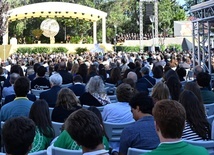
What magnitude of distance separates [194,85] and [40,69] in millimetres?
4013

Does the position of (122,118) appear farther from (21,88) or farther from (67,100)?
(21,88)

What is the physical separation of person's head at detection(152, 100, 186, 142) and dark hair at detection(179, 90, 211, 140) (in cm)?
146

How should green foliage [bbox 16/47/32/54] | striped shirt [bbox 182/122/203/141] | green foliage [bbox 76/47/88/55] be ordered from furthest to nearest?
green foliage [bbox 76/47/88/55] → green foliage [bbox 16/47/32/54] → striped shirt [bbox 182/122/203/141]

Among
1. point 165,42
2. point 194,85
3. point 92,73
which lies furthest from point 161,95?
point 165,42

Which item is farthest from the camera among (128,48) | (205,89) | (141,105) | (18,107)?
(128,48)

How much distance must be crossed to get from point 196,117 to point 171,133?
1.67m

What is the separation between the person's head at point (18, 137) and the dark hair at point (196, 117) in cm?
192

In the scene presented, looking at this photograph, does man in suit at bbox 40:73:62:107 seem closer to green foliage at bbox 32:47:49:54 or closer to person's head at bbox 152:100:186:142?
person's head at bbox 152:100:186:142

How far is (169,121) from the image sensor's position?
222 centimetres

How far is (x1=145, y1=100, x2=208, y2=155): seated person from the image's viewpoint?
2.19 meters

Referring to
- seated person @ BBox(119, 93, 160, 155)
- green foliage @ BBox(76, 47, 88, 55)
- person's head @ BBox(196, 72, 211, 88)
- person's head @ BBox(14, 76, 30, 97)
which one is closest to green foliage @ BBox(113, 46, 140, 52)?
green foliage @ BBox(76, 47, 88, 55)

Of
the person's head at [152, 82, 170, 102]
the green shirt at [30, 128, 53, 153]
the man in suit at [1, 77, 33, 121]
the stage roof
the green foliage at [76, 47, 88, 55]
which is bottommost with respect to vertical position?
the green shirt at [30, 128, 53, 153]

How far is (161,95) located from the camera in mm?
4699

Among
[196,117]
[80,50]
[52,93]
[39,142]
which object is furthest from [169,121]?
[80,50]
